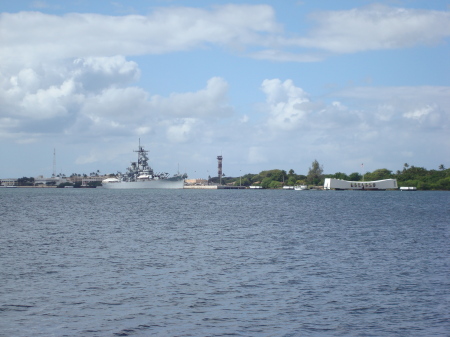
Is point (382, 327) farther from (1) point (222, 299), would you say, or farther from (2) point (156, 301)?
(2) point (156, 301)

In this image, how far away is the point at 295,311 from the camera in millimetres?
25969

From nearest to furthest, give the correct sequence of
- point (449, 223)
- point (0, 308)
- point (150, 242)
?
point (0, 308) < point (150, 242) < point (449, 223)

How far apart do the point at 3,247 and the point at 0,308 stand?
21911mm

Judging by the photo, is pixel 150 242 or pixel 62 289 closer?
pixel 62 289

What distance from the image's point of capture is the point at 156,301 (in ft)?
90.2

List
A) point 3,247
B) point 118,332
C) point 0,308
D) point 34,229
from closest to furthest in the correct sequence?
point 118,332 < point 0,308 < point 3,247 < point 34,229

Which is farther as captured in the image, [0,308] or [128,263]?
[128,263]

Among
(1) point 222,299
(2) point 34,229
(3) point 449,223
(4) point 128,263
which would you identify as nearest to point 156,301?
(1) point 222,299

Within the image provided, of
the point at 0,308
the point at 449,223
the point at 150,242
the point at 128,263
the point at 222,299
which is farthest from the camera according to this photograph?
the point at 449,223

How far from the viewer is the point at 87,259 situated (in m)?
40.3

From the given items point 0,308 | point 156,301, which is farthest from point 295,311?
point 0,308

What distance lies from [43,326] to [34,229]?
42049 mm

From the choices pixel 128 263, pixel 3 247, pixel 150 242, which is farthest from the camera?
pixel 150 242

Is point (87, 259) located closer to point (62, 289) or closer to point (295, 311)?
point (62, 289)
